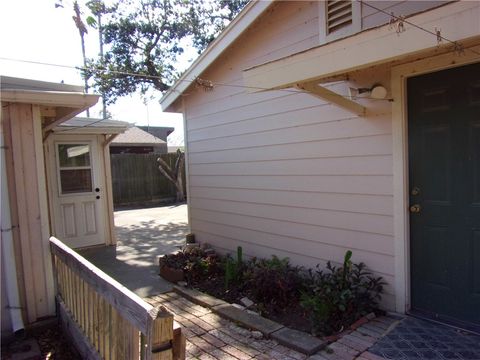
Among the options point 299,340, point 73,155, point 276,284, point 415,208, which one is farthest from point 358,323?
point 73,155

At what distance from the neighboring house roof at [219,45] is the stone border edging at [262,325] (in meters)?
3.27

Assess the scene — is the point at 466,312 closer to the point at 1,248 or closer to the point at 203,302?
the point at 203,302

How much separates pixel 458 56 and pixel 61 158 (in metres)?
6.46

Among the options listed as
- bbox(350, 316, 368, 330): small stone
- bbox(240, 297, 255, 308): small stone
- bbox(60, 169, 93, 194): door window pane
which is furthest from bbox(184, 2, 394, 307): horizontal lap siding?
bbox(60, 169, 93, 194): door window pane

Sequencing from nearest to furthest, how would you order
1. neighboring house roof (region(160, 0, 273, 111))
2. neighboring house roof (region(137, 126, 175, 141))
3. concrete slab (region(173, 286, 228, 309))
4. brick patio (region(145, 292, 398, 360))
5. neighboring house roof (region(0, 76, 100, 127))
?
brick patio (region(145, 292, 398, 360)) < neighboring house roof (region(0, 76, 100, 127)) < concrete slab (region(173, 286, 228, 309)) < neighboring house roof (region(160, 0, 273, 111)) < neighboring house roof (region(137, 126, 175, 141))

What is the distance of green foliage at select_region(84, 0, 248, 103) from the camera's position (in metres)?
11.9

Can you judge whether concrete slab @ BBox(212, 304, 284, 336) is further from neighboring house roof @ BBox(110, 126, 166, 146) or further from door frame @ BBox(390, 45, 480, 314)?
neighboring house roof @ BBox(110, 126, 166, 146)

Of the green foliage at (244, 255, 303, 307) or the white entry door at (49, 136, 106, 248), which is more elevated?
the white entry door at (49, 136, 106, 248)

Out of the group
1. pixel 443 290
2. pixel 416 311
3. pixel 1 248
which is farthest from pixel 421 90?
pixel 1 248

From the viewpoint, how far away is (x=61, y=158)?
22.5 feet

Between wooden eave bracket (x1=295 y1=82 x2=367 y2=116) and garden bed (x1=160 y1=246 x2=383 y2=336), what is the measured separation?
55.2 inches

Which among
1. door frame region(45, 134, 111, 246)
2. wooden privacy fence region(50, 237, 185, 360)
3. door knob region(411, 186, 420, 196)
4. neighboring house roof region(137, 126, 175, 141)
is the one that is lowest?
wooden privacy fence region(50, 237, 185, 360)

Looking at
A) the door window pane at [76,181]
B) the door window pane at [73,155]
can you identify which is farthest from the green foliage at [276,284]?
the door window pane at [73,155]

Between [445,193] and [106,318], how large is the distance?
2.86m
